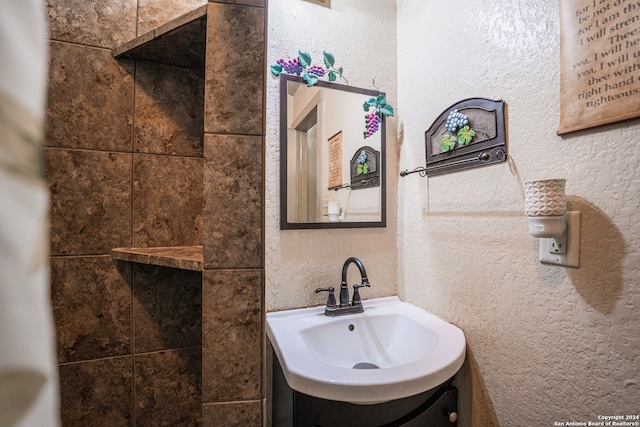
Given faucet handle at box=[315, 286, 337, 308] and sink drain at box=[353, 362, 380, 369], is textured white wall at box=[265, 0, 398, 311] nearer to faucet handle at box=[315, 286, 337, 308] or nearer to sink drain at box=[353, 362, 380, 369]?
faucet handle at box=[315, 286, 337, 308]

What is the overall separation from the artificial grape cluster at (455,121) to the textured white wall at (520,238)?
7 centimetres

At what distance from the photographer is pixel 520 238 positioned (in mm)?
723

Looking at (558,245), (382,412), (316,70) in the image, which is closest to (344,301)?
(382,412)

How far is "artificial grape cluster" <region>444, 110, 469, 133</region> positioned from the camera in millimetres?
873

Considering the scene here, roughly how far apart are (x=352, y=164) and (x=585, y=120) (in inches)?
28.1

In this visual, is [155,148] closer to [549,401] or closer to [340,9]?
[340,9]

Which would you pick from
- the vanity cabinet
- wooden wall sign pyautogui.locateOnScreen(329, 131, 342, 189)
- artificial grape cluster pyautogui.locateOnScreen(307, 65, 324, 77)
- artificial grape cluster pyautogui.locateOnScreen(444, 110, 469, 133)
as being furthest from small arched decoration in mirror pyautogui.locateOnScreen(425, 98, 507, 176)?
the vanity cabinet

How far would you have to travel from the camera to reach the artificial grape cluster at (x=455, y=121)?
2.86 feet

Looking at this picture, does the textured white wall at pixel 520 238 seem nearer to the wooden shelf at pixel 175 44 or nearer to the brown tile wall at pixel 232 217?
the brown tile wall at pixel 232 217

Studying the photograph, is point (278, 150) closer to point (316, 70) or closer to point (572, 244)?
point (316, 70)

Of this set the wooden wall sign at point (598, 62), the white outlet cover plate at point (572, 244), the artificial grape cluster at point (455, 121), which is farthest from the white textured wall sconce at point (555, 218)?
the artificial grape cluster at point (455, 121)

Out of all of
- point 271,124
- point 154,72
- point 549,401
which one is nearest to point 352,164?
point 271,124

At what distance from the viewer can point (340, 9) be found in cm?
112

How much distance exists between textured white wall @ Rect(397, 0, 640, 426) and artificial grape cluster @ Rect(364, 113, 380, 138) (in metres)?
0.15
